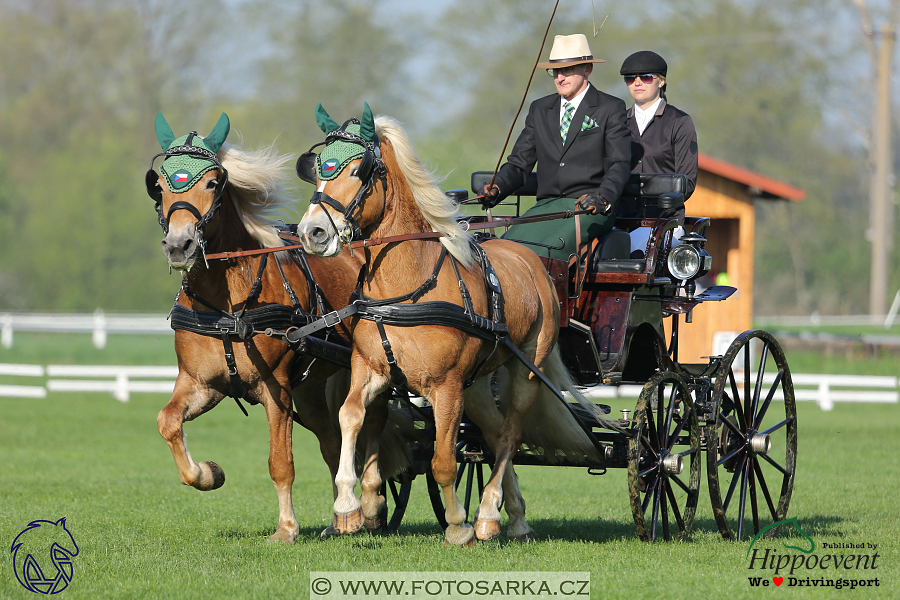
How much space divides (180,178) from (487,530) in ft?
8.28

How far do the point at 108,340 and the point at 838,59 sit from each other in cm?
2380

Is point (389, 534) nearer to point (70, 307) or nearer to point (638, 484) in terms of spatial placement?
point (638, 484)

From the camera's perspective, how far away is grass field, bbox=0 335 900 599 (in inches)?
211

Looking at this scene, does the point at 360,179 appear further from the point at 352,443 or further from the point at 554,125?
the point at 554,125

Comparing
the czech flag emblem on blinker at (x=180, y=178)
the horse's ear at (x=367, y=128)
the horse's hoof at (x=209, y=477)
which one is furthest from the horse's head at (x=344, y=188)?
the horse's hoof at (x=209, y=477)

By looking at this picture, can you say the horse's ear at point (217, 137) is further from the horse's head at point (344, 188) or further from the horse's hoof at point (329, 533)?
the horse's hoof at point (329, 533)

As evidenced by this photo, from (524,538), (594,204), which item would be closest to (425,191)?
(594,204)

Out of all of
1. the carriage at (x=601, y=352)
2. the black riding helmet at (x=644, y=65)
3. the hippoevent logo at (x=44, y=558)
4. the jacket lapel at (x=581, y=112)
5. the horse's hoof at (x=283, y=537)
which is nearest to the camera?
the hippoevent logo at (x=44, y=558)

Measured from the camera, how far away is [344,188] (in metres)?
5.61

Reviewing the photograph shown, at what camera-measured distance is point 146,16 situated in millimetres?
36031

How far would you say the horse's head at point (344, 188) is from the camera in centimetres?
539

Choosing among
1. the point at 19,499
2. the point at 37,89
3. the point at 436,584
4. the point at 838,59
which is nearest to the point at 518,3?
the point at 838,59

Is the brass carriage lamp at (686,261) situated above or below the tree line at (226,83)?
below

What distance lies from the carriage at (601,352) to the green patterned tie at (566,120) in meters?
0.59
